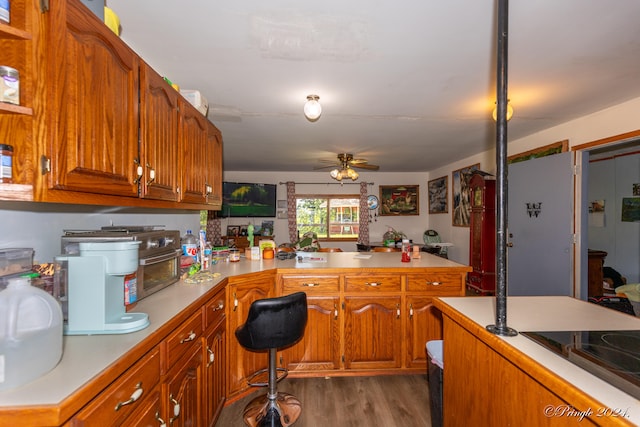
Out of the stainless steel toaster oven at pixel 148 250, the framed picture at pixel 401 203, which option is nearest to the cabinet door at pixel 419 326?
the stainless steel toaster oven at pixel 148 250

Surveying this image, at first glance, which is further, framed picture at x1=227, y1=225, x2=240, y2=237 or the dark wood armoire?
framed picture at x1=227, y1=225, x2=240, y2=237

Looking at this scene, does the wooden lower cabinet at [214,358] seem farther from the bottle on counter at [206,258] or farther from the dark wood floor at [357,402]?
the bottle on counter at [206,258]

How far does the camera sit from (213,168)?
240 centimetres

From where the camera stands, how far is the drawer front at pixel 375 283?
2289mm

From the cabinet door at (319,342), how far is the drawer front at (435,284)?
0.62 meters

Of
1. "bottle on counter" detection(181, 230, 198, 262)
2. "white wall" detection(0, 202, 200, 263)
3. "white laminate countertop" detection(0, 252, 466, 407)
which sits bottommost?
"white laminate countertop" detection(0, 252, 466, 407)

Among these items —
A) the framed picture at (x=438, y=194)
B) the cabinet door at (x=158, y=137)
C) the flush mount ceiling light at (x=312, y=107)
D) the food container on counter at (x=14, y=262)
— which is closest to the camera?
the food container on counter at (x=14, y=262)

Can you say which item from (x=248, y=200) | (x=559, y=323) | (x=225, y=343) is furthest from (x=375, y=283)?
(x=248, y=200)

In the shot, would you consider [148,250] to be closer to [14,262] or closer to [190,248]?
[14,262]

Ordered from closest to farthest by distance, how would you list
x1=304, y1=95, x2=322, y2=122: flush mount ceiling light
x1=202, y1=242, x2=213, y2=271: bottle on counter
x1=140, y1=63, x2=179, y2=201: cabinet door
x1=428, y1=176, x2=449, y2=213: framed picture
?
x1=140, y1=63, x2=179, y2=201: cabinet door → x1=202, y1=242, x2=213, y2=271: bottle on counter → x1=304, y1=95, x2=322, y2=122: flush mount ceiling light → x1=428, y1=176, x2=449, y2=213: framed picture

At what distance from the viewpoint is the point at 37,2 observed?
0.85m

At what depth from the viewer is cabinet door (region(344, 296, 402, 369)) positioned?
7.49 ft

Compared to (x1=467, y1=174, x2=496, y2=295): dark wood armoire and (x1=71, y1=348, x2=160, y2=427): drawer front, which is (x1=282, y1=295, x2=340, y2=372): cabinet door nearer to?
(x1=71, y1=348, x2=160, y2=427): drawer front

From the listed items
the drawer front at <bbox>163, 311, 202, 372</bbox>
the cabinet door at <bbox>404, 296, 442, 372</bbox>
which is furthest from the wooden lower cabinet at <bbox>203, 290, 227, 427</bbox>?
the cabinet door at <bbox>404, 296, 442, 372</bbox>
